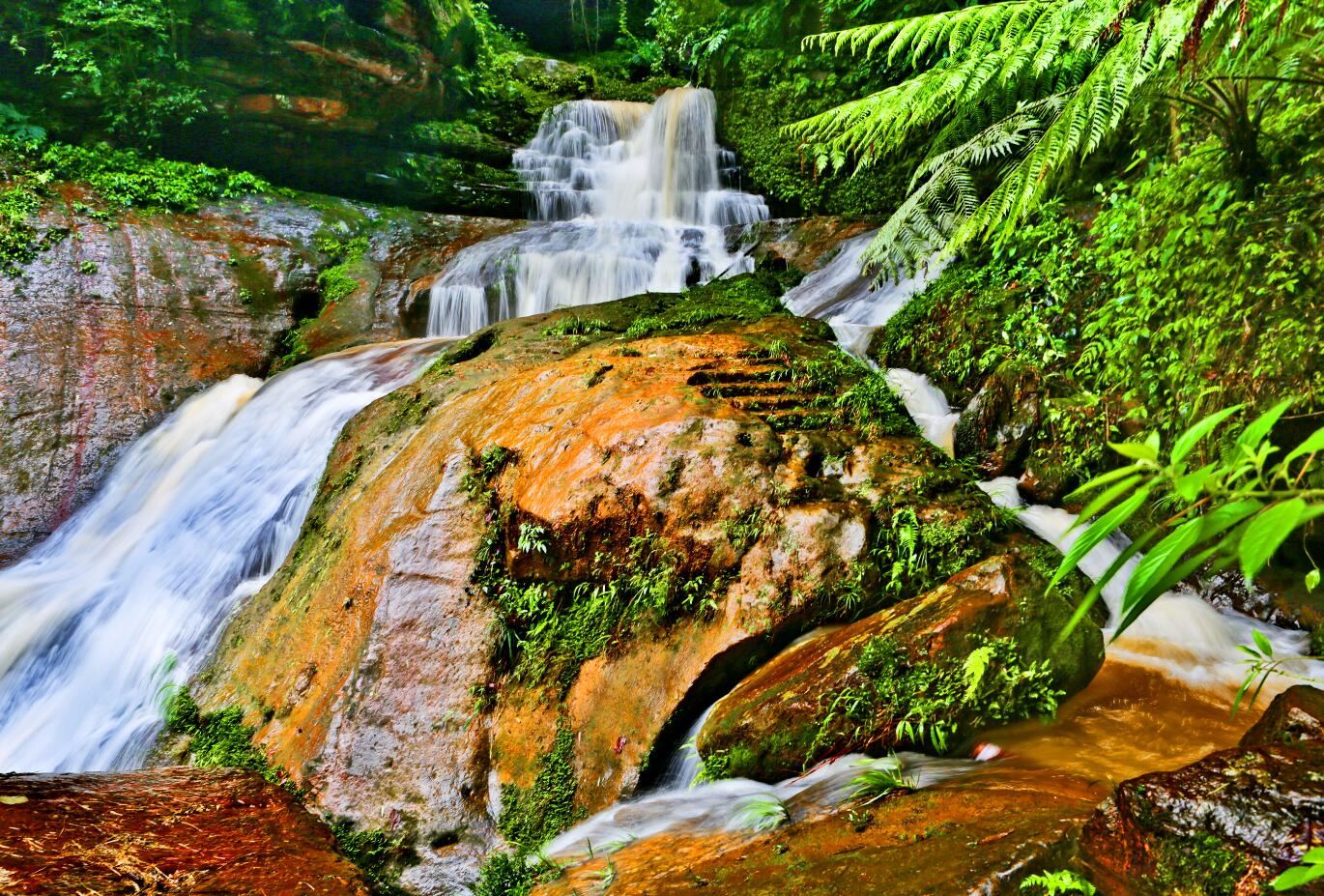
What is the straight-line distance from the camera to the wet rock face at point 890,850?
162cm

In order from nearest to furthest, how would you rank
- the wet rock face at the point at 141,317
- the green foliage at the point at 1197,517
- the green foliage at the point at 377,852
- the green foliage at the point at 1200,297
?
the green foliage at the point at 1197,517 < the green foliage at the point at 377,852 < the green foliage at the point at 1200,297 < the wet rock face at the point at 141,317

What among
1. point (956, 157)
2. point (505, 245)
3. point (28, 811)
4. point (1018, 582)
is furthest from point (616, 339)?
point (505, 245)

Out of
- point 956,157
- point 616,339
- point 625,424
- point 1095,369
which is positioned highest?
point 956,157

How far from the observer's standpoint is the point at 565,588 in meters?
3.47

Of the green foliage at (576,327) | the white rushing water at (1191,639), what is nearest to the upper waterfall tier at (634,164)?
the green foliage at (576,327)

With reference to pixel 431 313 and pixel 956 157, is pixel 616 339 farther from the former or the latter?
pixel 431 313

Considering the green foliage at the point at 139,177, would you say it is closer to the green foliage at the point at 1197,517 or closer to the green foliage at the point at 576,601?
the green foliage at the point at 576,601

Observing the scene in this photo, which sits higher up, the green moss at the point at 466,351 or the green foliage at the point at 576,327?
the green foliage at the point at 576,327

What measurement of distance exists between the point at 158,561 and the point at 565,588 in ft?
13.2

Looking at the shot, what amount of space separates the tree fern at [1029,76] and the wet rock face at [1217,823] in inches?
72.0

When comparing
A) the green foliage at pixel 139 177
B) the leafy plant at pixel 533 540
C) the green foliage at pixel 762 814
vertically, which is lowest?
the green foliage at pixel 762 814

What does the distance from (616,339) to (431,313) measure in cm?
461

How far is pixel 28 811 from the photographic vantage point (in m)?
2.53

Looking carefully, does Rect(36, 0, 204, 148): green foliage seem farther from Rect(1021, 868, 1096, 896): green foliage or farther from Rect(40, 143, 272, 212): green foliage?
Rect(1021, 868, 1096, 896): green foliage
